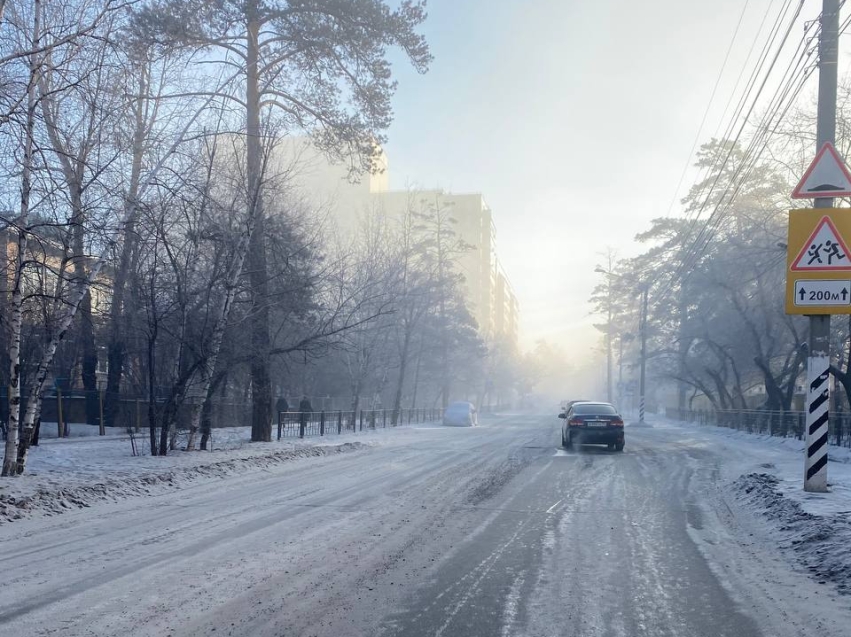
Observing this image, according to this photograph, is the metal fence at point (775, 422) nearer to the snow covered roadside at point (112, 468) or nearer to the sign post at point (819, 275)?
the sign post at point (819, 275)

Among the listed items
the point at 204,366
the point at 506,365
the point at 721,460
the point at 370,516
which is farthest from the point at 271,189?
the point at 506,365

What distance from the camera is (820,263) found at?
1122cm

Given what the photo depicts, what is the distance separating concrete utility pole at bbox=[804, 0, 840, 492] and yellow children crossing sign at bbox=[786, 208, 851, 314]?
0.46 meters

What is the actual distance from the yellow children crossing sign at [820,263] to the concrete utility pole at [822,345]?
1.51ft

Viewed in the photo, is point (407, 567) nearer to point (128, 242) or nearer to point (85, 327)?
point (128, 242)

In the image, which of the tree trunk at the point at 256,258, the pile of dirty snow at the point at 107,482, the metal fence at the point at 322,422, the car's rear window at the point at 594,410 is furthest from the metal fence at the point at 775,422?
the metal fence at the point at 322,422

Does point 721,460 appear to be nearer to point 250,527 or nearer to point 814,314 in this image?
point 814,314

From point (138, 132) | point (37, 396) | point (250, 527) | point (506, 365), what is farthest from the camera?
point (506, 365)

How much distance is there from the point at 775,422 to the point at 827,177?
→ 20.2 metres

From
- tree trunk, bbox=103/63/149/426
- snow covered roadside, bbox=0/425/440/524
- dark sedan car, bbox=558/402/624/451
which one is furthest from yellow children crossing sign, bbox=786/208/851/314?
dark sedan car, bbox=558/402/624/451

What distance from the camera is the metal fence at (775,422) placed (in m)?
21.0

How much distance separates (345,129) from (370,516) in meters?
12.9

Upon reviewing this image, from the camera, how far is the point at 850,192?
437 inches

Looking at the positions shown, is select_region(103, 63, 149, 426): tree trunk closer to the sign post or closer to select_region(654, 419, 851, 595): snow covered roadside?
select_region(654, 419, 851, 595): snow covered roadside
